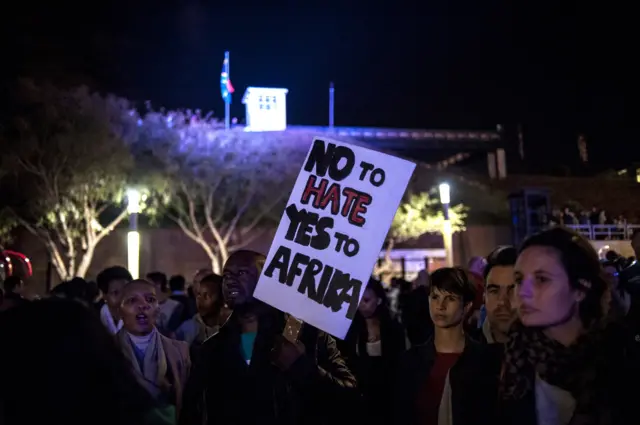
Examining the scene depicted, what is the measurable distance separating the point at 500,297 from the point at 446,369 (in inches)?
20.2

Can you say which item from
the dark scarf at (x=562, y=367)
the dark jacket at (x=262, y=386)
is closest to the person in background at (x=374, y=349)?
the dark jacket at (x=262, y=386)

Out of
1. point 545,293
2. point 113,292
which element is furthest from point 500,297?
point 113,292

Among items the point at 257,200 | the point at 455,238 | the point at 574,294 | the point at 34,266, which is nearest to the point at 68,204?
the point at 34,266

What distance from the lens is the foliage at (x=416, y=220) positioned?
2780 cm

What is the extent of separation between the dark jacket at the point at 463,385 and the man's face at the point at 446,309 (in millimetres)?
161

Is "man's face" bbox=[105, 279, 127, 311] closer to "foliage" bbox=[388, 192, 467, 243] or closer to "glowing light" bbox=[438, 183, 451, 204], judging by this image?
"glowing light" bbox=[438, 183, 451, 204]

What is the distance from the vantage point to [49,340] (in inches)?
64.0

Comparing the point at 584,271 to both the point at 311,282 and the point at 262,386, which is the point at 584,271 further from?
the point at 262,386

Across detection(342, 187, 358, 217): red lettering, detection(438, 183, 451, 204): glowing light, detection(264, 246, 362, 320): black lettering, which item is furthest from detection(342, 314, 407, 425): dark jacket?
detection(438, 183, 451, 204): glowing light

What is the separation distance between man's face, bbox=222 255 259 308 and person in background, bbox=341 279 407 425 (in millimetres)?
1516

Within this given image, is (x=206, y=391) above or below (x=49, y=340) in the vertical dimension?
below

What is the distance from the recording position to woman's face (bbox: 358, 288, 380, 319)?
5.31 metres

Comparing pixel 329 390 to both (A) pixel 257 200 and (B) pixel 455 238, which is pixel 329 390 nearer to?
(A) pixel 257 200

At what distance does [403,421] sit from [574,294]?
1368 millimetres
